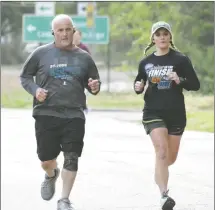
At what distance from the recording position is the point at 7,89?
32.2 m

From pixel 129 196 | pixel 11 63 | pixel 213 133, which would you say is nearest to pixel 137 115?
pixel 213 133

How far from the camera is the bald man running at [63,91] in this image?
23.9ft

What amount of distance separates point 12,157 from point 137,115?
10.3 m

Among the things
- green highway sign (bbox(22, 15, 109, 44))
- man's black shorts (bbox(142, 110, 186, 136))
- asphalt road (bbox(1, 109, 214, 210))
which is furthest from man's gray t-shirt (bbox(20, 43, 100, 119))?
green highway sign (bbox(22, 15, 109, 44))

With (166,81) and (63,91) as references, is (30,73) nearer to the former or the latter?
(63,91)

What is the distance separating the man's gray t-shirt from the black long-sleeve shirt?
1.94ft

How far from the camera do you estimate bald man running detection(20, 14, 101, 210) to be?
728cm

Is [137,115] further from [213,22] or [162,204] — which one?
[162,204]

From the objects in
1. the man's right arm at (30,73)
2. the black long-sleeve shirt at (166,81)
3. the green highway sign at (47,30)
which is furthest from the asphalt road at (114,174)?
the green highway sign at (47,30)

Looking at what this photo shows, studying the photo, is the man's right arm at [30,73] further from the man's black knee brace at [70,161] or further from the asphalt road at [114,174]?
the asphalt road at [114,174]

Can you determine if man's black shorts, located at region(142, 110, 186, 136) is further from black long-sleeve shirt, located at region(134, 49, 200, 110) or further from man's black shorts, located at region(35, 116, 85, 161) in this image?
man's black shorts, located at region(35, 116, 85, 161)

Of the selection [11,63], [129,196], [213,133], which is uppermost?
[129,196]

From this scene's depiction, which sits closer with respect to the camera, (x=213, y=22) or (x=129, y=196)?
(x=129, y=196)

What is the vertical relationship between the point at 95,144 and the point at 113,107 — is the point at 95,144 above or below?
above
